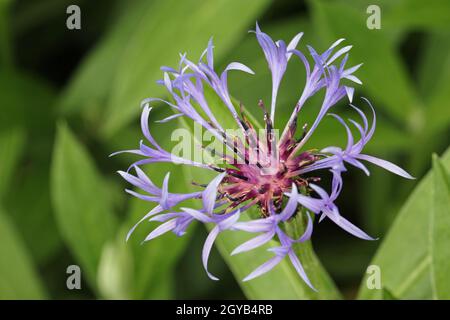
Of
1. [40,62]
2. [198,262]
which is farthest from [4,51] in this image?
[198,262]

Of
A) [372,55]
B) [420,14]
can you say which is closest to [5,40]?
[372,55]

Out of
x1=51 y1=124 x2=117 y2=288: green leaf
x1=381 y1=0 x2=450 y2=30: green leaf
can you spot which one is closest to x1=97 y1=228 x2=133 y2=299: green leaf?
x1=51 y1=124 x2=117 y2=288: green leaf

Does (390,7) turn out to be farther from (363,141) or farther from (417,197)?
(363,141)

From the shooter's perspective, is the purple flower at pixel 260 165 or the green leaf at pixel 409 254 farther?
the green leaf at pixel 409 254

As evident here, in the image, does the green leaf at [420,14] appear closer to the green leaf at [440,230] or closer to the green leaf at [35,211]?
the green leaf at [440,230]

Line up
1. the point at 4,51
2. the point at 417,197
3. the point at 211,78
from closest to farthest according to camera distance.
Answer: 1. the point at 211,78
2. the point at 417,197
3. the point at 4,51

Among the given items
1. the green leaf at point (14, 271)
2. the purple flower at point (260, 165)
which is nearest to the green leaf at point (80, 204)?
the green leaf at point (14, 271)
